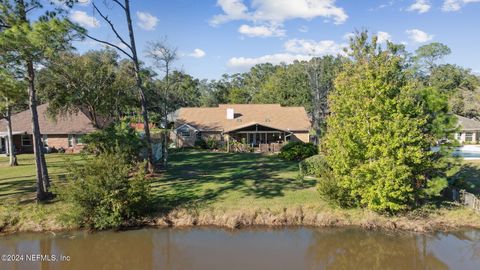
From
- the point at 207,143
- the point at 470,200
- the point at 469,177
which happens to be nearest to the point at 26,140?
the point at 207,143

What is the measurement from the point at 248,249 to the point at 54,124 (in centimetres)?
2676

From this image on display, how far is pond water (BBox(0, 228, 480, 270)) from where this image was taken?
457 inches

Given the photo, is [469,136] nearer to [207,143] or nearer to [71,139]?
[207,143]

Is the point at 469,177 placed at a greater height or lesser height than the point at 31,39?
lesser

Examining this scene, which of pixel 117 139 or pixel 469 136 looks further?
pixel 469 136

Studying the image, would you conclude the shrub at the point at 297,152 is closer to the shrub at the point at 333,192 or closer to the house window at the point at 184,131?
the shrub at the point at 333,192

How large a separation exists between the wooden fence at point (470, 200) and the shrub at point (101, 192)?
565 inches

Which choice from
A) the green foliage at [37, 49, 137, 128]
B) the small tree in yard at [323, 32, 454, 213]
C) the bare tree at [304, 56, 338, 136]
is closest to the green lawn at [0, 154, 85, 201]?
the green foliage at [37, 49, 137, 128]

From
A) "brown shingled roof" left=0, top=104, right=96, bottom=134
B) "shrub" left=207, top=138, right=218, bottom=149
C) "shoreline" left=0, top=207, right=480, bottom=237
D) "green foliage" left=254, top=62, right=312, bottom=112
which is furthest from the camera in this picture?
"green foliage" left=254, top=62, right=312, bottom=112

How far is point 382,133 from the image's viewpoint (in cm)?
1410

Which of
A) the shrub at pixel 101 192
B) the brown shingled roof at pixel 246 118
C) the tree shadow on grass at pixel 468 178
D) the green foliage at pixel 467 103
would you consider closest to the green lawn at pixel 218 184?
the shrub at pixel 101 192

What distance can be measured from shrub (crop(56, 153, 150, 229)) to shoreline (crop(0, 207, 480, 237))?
0.76 meters

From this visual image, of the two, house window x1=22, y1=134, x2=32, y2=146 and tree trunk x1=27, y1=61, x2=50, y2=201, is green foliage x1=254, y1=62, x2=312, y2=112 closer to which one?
house window x1=22, y1=134, x2=32, y2=146

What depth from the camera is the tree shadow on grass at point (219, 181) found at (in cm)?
1650
